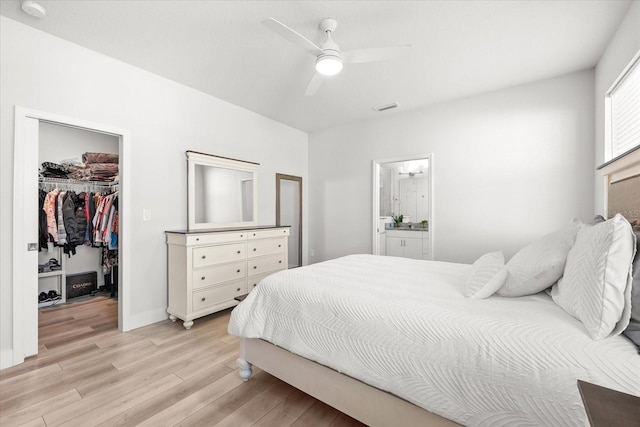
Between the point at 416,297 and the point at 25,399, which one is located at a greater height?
the point at 416,297

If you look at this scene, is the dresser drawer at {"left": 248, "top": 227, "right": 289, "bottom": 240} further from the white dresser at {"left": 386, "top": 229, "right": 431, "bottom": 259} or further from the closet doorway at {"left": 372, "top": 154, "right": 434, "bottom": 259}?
the white dresser at {"left": 386, "top": 229, "right": 431, "bottom": 259}

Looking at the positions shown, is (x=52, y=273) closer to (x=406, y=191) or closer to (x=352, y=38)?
(x=352, y=38)

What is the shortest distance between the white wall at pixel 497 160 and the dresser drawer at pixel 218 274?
2015mm

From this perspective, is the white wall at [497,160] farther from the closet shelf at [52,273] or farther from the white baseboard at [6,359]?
the closet shelf at [52,273]

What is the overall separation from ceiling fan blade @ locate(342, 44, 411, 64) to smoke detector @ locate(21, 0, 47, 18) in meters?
2.25

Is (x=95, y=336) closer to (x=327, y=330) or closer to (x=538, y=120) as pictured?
(x=327, y=330)

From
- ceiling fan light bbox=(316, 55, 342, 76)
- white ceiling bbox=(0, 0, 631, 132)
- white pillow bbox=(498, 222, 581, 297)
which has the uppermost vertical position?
white ceiling bbox=(0, 0, 631, 132)

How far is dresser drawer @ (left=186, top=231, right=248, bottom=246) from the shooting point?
280cm

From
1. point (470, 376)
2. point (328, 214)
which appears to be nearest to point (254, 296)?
point (470, 376)

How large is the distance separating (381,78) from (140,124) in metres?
2.66

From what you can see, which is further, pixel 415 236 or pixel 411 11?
pixel 415 236

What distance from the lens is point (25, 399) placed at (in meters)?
1.75

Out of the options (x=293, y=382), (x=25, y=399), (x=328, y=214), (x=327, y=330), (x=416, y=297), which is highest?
(x=328, y=214)

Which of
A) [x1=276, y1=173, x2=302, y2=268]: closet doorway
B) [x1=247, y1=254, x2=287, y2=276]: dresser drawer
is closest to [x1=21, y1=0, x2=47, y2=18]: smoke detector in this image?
[x1=247, y1=254, x2=287, y2=276]: dresser drawer
